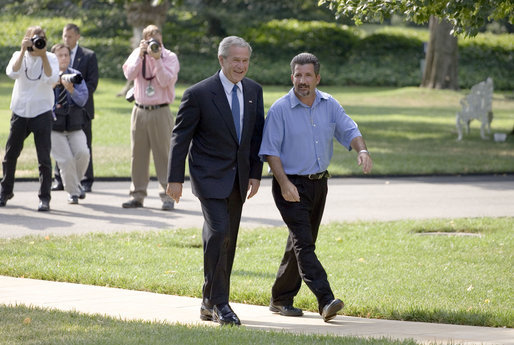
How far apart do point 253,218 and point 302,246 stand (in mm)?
5282

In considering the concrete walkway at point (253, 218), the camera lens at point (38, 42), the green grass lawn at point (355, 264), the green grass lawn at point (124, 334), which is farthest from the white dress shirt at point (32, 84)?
the green grass lawn at point (124, 334)

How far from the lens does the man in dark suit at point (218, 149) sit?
6855mm

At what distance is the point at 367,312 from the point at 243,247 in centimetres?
314

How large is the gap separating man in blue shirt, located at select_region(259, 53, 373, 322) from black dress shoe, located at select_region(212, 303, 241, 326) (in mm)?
590

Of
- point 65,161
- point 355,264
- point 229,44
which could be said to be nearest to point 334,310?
point 229,44

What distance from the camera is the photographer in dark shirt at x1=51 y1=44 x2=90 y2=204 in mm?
12742

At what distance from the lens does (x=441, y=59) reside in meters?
35.6

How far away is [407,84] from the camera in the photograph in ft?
133

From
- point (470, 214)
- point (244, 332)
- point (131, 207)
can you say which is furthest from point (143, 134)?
point (244, 332)

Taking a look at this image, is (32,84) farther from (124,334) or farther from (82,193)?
(124,334)

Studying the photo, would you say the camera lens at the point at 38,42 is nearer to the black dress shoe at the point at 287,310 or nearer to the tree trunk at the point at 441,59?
the black dress shoe at the point at 287,310

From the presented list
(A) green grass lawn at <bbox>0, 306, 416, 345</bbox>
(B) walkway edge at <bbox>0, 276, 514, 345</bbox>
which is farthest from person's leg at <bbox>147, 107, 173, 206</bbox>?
(A) green grass lawn at <bbox>0, 306, 416, 345</bbox>

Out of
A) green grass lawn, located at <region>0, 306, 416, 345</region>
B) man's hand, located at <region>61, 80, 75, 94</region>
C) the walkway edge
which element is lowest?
the walkway edge

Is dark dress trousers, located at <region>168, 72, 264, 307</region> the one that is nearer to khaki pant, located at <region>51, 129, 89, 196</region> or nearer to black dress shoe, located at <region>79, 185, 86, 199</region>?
khaki pant, located at <region>51, 129, 89, 196</region>
